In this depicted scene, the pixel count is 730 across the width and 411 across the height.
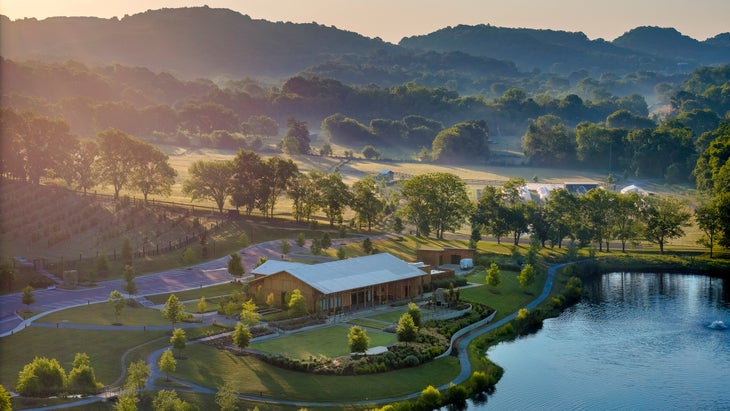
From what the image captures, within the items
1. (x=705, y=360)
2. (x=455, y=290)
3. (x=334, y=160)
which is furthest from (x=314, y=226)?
(x=334, y=160)

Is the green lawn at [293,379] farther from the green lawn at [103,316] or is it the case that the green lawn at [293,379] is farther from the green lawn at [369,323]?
the green lawn at [369,323]

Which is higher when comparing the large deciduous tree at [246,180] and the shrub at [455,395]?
the large deciduous tree at [246,180]

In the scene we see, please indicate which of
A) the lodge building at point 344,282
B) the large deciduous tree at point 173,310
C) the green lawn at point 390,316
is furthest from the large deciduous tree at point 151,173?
the large deciduous tree at point 173,310

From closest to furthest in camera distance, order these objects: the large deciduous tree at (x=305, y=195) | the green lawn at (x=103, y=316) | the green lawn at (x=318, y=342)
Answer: the green lawn at (x=318, y=342), the green lawn at (x=103, y=316), the large deciduous tree at (x=305, y=195)

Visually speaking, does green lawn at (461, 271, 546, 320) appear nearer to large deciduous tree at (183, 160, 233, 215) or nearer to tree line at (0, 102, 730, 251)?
tree line at (0, 102, 730, 251)

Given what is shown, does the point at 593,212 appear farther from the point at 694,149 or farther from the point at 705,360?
the point at 694,149

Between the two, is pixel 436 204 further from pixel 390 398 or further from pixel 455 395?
pixel 390 398

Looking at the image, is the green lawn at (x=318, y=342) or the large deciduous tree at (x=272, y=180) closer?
the green lawn at (x=318, y=342)
